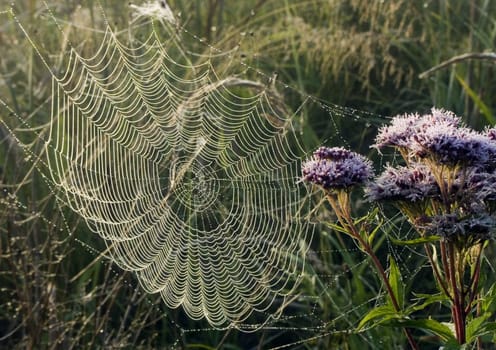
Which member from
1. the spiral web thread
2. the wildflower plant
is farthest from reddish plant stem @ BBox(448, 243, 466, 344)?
the spiral web thread

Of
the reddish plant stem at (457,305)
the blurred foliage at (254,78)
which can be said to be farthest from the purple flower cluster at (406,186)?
the blurred foliage at (254,78)

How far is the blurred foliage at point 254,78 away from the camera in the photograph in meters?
4.25

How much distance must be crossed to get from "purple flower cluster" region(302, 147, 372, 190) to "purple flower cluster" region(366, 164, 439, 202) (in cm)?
6

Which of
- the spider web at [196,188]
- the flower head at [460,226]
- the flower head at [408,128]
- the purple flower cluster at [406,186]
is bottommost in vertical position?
the spider web at [196,188]

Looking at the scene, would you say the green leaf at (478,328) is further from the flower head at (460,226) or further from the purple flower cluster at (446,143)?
the purple flower cluster at (446,143)

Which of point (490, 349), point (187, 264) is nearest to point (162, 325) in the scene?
point (187, 264)

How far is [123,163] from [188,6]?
1.73 m

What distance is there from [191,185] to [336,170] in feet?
Answer: 6.39

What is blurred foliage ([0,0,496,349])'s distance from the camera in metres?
4.25

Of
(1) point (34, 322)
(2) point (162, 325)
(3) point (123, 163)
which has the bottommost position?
(2) point (162, 325)

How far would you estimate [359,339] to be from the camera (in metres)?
4.46

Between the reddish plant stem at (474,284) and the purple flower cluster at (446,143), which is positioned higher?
the purple flower cluster at (446,143)

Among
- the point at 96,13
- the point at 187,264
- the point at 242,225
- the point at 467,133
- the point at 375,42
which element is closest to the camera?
the point at 467,133

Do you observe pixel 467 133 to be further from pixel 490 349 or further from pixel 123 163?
pixel 123 163
